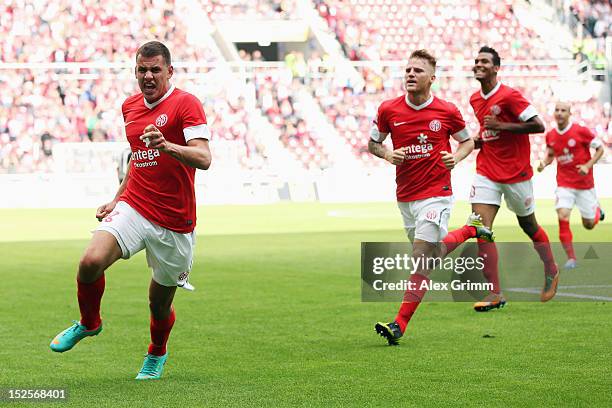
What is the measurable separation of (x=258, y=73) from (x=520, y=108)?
28.8 m

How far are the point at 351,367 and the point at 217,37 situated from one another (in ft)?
112

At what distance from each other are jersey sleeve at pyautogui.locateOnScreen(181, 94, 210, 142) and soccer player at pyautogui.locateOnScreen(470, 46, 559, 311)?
445 centimetres

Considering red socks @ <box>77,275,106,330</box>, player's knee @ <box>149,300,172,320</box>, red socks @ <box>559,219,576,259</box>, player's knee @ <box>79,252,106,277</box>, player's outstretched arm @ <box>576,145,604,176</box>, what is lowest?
red socks @ <box>559,219,576,259</box>

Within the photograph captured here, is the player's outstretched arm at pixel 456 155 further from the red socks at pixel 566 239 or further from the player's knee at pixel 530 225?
the red socks at pixel 566 239

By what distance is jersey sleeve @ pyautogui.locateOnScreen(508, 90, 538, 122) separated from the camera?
1084 cm

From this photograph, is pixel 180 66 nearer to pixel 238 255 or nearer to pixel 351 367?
pixel 238 255

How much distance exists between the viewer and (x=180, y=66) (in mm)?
37906

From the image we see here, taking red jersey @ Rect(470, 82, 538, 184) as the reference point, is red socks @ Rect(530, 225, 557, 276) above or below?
below

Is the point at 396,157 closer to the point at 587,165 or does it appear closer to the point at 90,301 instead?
the point at 90,301

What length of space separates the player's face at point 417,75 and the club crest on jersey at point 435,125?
0.28 metres

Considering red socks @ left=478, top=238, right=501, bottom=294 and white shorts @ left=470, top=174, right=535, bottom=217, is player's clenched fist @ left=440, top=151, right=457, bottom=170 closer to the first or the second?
red socks @ left=478, top=238, right=501, bottom=294

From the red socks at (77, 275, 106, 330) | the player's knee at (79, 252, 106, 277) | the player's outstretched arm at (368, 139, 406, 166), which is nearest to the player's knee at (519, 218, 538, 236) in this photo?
the player's outstretched arm at (368, 139, 406, 166)

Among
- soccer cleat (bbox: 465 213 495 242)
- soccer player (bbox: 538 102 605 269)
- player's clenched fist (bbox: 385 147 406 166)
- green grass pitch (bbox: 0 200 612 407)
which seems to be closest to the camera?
green grass pitch (bbox: 0 200 612 407)

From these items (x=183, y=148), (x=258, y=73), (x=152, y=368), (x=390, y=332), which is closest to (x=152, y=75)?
(x=183, y=148)
